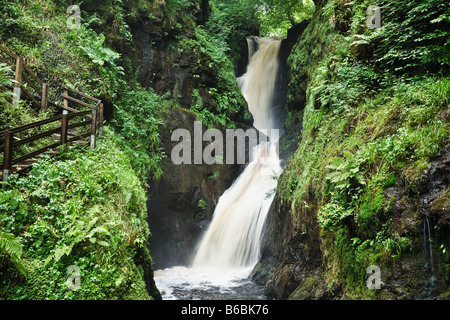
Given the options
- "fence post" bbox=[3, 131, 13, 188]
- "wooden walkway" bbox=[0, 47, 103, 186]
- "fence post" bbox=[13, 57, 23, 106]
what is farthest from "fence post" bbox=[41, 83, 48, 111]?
"fence post" bbox=[3, 131, 13, 188]

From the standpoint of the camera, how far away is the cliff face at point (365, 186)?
4.13 m

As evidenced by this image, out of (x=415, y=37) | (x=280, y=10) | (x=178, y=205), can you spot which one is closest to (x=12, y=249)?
(x=415, y=37)

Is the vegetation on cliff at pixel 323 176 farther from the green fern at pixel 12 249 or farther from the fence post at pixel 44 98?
the fence post at pixel 44 98

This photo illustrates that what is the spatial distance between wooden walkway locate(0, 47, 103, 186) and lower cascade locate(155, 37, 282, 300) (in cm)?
534

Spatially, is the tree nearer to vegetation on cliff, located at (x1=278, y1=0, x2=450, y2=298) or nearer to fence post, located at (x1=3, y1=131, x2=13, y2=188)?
vegetation on cliff, located at (x1=278, y1=0, x2=450, y2=298)

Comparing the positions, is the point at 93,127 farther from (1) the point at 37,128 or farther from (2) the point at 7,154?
(2) the point at 7,154

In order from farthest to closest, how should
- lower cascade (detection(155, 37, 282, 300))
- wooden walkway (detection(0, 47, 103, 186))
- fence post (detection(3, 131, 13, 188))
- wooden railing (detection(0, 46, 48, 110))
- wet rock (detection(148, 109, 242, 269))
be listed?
wet rock (detection(148, 109, 242, 269)) → lower cascade (detection(155, 37, 282, 300)) → wooden railing (detection(0, 46, 48, 110)) → wooden walkway (detection(0, 47, 103, 186)) → fence post (detection(3, 131, 13, 188))

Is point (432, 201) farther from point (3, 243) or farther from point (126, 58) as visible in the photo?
point (126, 58)

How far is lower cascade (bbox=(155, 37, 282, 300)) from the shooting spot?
32.5 feet

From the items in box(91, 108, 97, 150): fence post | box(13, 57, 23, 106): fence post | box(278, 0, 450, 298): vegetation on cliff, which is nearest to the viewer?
box(278, 0, 450, 298): vegetation on cliff

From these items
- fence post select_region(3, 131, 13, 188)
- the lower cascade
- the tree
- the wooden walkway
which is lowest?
the lower cascade

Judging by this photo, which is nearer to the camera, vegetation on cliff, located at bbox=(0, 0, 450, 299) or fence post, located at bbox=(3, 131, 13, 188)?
vegetation on cliff, located at bbox=(0, 0, 450, 299)

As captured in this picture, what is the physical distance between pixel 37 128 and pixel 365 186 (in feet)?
23.9

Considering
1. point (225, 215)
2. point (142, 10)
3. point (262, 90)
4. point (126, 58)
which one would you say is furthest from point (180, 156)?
point (262, 90)
